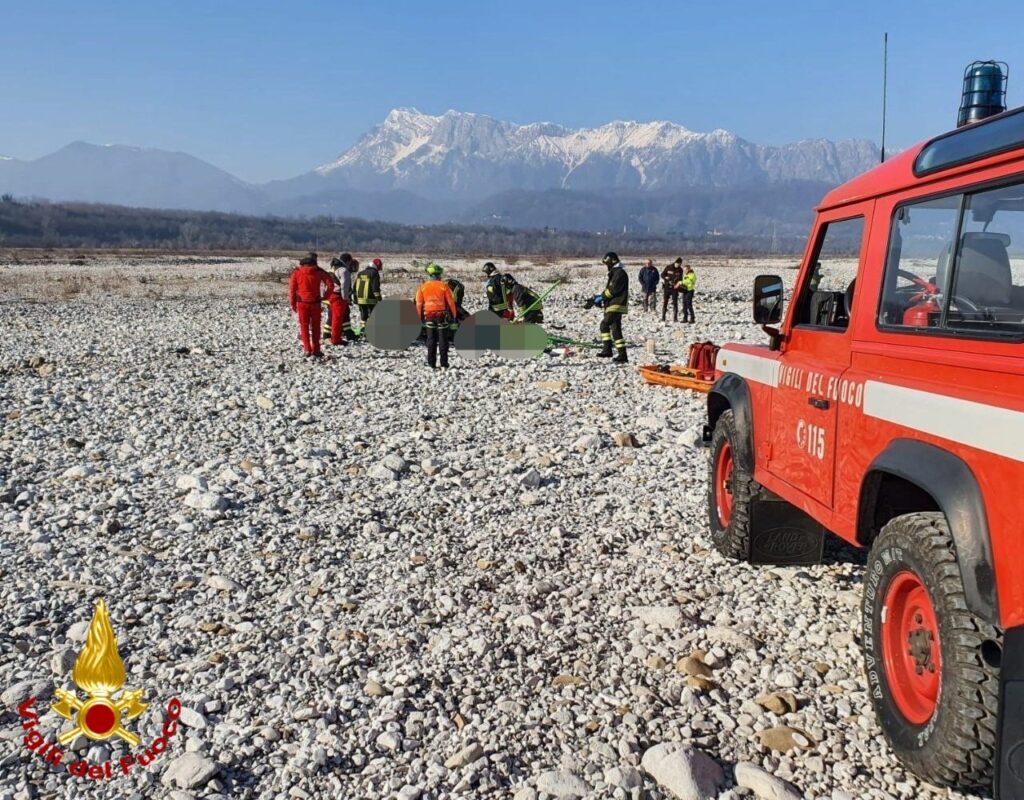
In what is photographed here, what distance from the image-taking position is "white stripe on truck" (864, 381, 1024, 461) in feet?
8.98

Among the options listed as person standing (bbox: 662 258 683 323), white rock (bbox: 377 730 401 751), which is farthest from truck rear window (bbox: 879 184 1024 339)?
person standing (bbox: 662 258 683 323)

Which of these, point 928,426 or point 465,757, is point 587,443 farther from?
point 928,426

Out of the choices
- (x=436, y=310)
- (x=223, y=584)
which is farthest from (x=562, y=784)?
(x=436, y=310)

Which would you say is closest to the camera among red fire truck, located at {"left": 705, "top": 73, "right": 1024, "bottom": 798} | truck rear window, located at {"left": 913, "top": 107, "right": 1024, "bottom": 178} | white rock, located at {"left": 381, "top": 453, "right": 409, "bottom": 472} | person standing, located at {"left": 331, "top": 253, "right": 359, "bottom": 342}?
red fire truck, located at {"left": 705, "top": 73, "right": 1024, "bottom": 798}

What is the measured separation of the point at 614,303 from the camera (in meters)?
14.9

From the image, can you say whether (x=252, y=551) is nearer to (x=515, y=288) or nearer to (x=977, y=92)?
(x=977, y=92)

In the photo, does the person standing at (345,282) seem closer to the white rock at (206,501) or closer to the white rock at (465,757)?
the white rock at (206,501)

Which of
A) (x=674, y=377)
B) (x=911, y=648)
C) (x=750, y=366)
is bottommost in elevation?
(x=674, y=377)

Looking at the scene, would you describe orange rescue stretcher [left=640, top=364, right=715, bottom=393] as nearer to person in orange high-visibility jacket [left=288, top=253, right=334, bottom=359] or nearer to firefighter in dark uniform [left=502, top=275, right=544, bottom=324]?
firefighter in dark uniform [left=502, top=275, right=544, bottom=324]

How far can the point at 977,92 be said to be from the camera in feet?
14.6

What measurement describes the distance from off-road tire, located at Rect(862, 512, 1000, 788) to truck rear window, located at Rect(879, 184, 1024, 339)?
2.66 feet

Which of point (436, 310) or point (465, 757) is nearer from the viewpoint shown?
point (465, 757)

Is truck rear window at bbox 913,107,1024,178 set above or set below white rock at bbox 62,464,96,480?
above

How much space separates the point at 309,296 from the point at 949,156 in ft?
42.1
